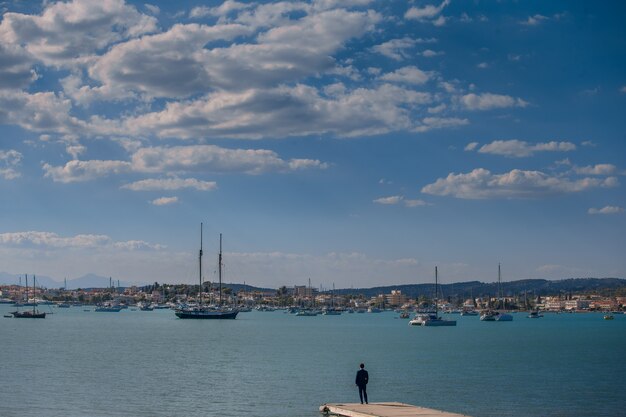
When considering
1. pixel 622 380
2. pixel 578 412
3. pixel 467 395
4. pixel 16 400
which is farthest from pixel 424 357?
pixel 16 400

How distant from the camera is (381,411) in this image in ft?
140

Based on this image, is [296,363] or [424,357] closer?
[296,363]

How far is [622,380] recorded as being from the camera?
234 feet

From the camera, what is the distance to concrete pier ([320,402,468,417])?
41531mm

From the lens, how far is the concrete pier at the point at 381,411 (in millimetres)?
41531

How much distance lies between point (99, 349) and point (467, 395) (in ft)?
202

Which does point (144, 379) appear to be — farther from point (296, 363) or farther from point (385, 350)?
point (385, 350)

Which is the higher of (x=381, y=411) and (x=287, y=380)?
(x=381, y=411)

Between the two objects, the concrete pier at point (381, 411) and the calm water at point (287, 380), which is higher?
the concrete pier at point (381, 411)

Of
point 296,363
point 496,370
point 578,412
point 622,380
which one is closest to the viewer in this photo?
point 578,412

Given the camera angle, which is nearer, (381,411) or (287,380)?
(381,411)

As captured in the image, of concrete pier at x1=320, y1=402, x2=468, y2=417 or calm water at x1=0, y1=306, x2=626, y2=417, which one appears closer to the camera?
concrete pier at x1=320, y1=402, x2=468, y2=417

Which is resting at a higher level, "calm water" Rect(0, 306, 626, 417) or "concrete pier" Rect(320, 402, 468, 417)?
"concrete pier" Rect(320, 402, 468, 417)

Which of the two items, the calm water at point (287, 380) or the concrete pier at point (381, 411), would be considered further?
the calm water at point (287, 380)
